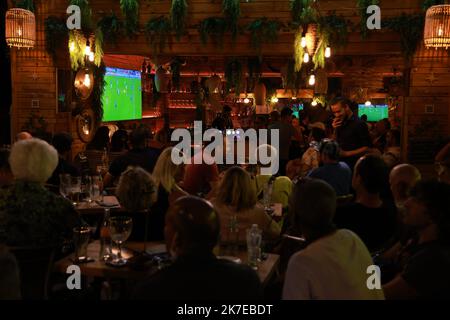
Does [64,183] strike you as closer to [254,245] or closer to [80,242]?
[80,242]

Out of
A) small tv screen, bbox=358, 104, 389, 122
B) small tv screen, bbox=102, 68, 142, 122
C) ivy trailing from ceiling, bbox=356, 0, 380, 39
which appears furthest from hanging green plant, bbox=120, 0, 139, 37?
small tv screen, bbox=358, 104, 389, 122

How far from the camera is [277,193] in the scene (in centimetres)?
538

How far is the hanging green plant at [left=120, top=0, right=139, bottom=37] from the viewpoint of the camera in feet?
27.7

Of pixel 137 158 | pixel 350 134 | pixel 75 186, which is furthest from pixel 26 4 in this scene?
pixel 350 134

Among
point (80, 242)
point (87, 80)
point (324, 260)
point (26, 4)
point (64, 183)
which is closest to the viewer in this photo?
point (324, 260)

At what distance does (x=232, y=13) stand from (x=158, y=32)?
1.21m

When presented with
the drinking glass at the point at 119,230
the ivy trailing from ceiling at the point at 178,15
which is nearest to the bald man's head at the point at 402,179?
the drinking glass at the point at 119,230

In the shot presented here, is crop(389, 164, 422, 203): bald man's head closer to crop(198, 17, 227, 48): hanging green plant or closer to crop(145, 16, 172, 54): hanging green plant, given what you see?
crop(198, 17, 227, 48): hanging green plant

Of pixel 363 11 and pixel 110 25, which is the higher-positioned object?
pixel 363 11

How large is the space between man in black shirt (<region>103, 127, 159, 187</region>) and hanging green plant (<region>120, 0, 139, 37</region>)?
10.4ft

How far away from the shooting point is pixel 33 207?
334cm

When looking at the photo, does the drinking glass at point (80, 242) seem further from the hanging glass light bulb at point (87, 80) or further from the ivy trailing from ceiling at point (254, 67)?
the ivy trailing from ceiling at point (254, 67)
